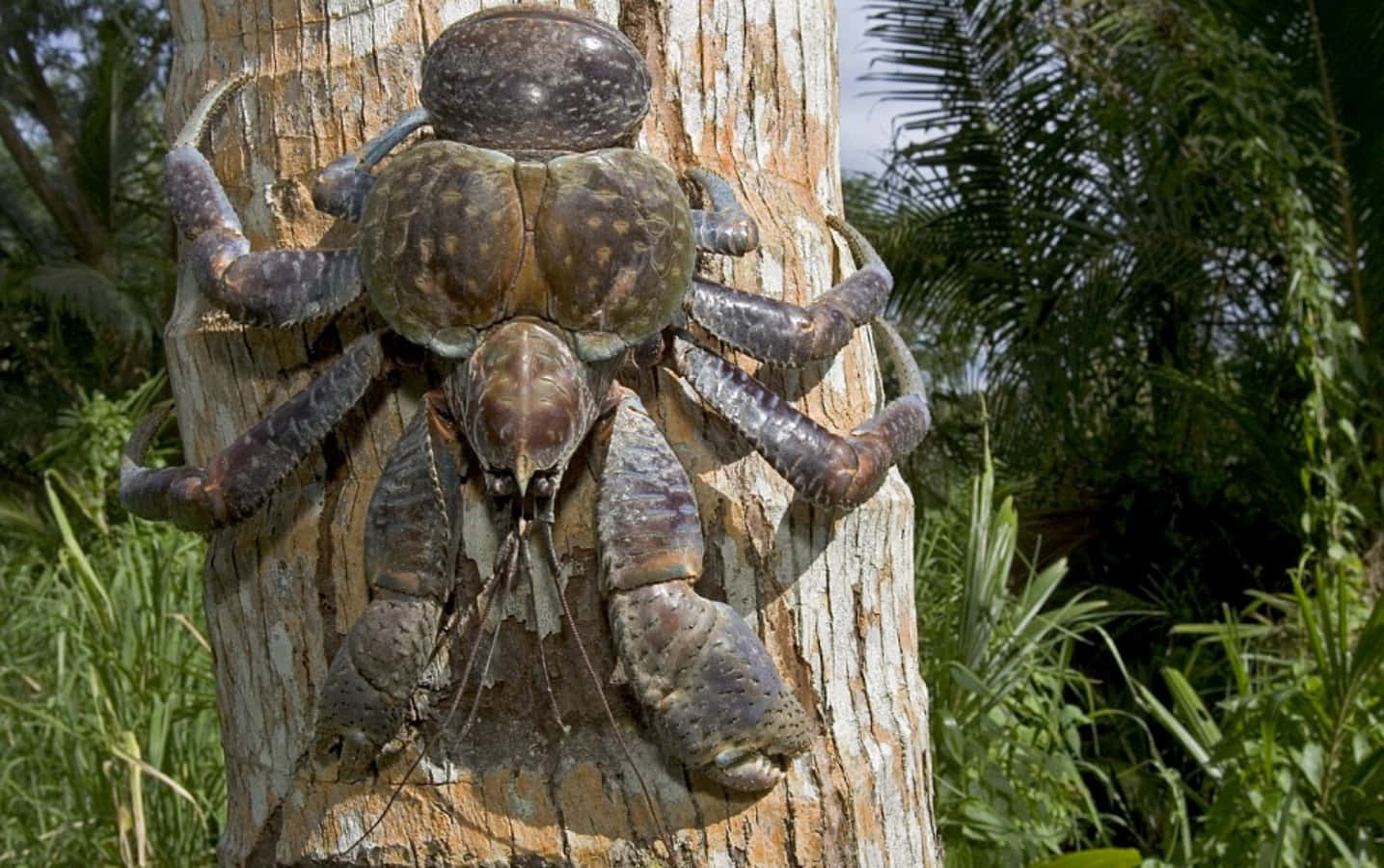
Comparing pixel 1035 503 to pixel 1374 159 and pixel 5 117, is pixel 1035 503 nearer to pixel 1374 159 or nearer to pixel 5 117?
pixel 1374 159

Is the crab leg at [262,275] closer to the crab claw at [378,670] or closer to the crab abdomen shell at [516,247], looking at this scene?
the crab abdomen shell at [516,247]

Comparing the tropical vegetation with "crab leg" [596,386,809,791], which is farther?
the tropical vegetation

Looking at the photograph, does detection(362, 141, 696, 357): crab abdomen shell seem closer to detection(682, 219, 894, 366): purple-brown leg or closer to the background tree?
detection(682, 219, 894, 366): purple-brown leg

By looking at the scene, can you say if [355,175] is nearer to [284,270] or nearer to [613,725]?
[284,270]

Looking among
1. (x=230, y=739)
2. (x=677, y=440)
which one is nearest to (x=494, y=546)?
(x=677, y=440)

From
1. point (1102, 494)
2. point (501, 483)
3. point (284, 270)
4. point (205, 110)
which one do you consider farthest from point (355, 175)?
point (1102, 494)

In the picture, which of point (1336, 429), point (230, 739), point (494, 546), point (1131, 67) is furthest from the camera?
point (1131, 67)

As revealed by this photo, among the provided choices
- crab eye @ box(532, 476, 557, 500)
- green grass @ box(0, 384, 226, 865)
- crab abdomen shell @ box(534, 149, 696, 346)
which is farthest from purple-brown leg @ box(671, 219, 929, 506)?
green grass @ box(0, 384, 226, 865)
